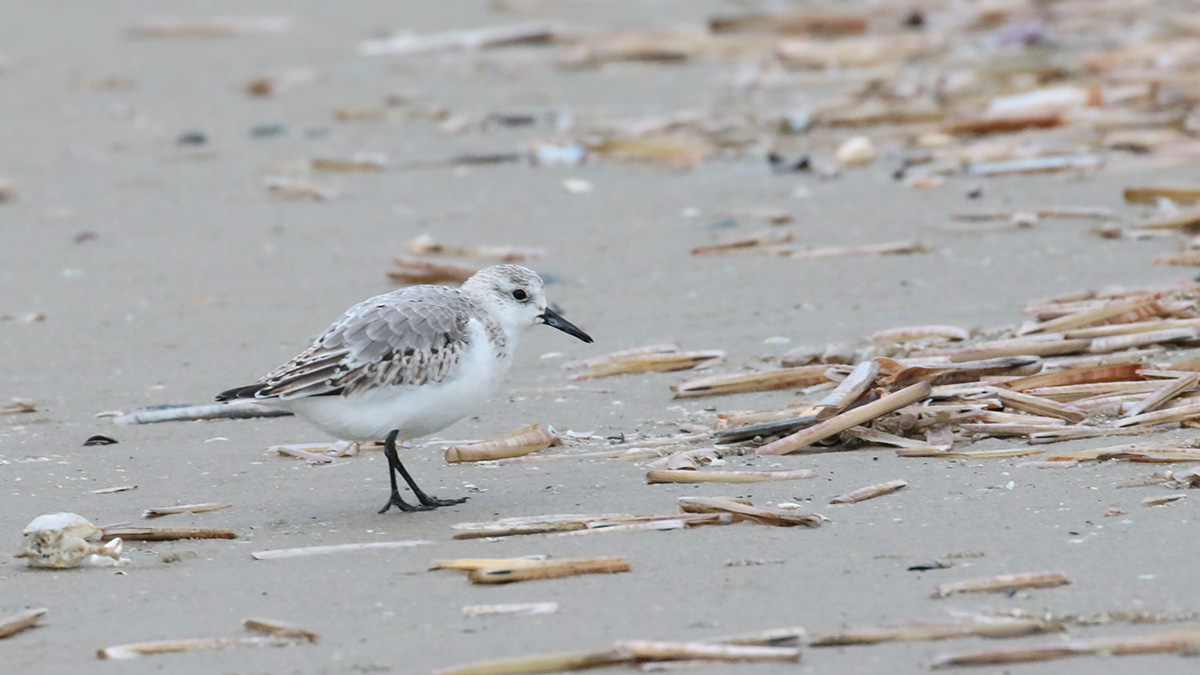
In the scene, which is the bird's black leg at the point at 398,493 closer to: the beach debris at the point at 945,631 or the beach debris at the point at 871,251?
→ the beach debris at the point at 945,631

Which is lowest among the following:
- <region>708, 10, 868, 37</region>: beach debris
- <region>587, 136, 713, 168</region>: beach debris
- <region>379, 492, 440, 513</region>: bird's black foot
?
<region>379, 492, 440, 513</region>: bird's black foot

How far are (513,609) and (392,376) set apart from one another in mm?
1403

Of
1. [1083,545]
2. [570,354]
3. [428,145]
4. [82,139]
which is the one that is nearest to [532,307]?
[570,354]

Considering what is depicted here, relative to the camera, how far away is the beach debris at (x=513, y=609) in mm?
3771

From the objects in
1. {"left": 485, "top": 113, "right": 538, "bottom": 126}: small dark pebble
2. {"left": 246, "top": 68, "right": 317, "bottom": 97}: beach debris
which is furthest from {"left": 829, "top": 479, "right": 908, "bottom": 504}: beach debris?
{"left": 246, "top": 68, "right": 317, "bottom": 97}: beach debris

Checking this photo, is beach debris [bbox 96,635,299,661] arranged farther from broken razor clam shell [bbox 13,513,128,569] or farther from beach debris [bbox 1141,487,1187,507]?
beach debris [bbox 1141,487,1187,507]

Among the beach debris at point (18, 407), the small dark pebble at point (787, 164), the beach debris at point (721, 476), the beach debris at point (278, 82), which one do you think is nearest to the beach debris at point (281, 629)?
the beach debris at point (721, 476)

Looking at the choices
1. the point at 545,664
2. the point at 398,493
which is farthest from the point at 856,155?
the point at 545,664

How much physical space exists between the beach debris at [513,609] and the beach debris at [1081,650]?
3.01 ft

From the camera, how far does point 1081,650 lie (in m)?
3.32

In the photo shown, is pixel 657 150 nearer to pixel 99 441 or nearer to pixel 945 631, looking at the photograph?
pixel 99 441

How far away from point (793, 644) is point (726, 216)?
16.0 feet

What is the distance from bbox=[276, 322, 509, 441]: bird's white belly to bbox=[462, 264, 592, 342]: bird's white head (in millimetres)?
385

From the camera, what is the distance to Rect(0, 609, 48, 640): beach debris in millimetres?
3736
